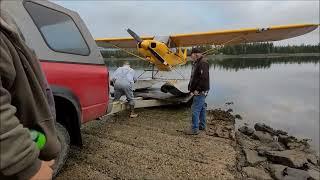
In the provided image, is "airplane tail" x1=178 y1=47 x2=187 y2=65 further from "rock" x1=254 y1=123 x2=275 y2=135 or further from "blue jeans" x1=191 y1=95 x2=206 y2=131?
"blue jeans" x1=191 y1=95 x2=206 y2=131

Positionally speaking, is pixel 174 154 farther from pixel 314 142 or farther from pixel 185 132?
pixel 314 142

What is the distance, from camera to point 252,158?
5992 millimetres

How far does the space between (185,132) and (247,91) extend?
14.5m

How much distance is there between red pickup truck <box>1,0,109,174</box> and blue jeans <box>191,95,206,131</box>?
2.73 metres

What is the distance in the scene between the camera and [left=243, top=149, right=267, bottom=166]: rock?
228 inches

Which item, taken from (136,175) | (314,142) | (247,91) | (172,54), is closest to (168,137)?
(136,175)

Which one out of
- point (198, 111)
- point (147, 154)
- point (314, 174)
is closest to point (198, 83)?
point (198, 111)

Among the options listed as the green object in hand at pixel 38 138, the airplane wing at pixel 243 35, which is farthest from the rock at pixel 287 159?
the airplane wing at pixel 243 35

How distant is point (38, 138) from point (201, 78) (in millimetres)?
6039

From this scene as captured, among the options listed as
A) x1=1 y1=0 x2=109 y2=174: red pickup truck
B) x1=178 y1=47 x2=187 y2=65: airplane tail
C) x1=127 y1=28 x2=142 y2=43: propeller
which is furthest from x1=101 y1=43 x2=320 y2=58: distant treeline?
x1=1 y1=0 x2=109 y2=174: red pickup truck

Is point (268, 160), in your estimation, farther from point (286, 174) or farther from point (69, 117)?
point (69, 117)

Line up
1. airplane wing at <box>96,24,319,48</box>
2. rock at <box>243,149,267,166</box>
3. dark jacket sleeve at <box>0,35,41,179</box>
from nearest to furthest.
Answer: dark jacket sleeve at <box>0,35,41,179</box> < rock at <box>243,149,267,166</box> < airplane wing at <box>96,24,319,48</box>

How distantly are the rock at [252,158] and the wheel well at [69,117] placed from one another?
113 inches

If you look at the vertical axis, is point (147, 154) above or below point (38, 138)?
below
